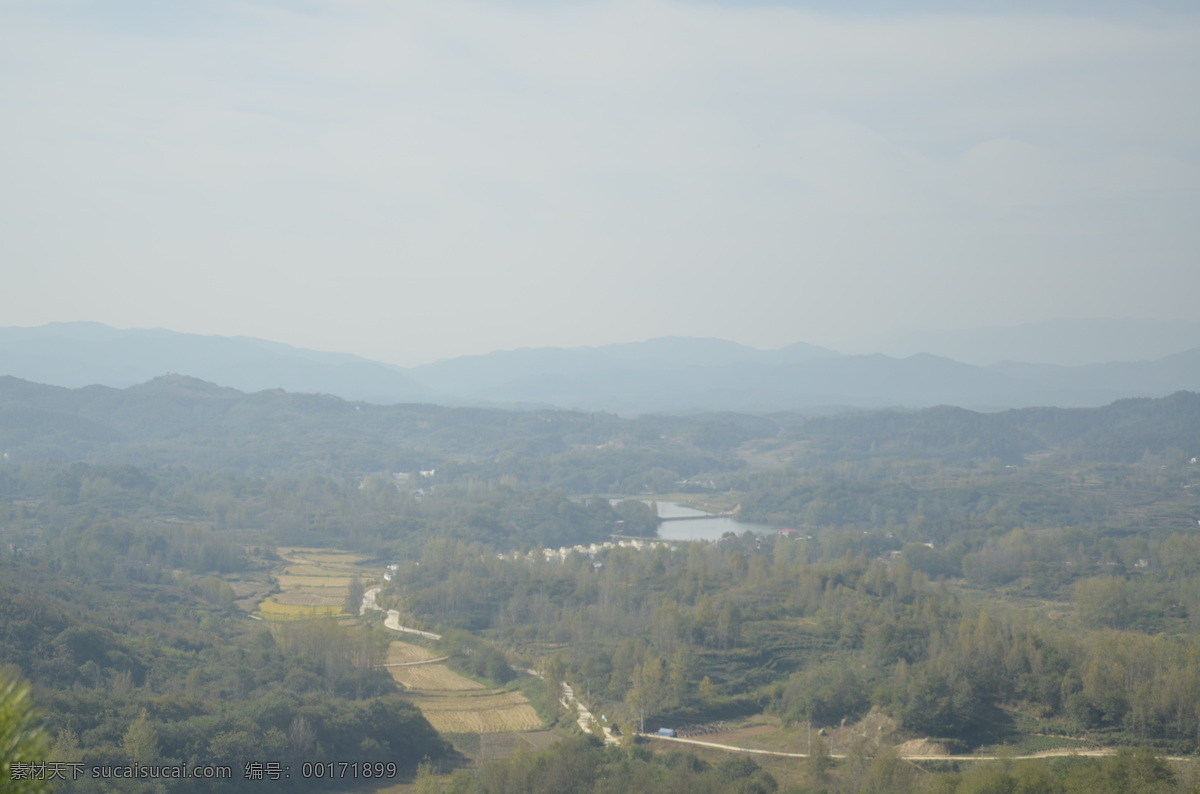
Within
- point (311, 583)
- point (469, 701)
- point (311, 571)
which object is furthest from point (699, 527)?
point (469, 701)

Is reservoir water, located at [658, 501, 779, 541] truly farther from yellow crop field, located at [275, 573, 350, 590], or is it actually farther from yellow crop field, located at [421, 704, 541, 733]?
yellow crop field, located at [421, 704, 541, 733]

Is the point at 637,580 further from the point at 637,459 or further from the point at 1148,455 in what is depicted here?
the point at 1148,455

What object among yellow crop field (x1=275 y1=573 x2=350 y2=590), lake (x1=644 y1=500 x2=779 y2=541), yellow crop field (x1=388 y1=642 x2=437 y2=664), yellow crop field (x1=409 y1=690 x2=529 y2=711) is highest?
lake (x1=644 y1=500 x2=779 y2=541)

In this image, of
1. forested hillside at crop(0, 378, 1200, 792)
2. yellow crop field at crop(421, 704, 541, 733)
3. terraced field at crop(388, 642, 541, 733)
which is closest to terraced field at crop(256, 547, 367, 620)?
forested hillside at crop(0, 378, 1200, 792)

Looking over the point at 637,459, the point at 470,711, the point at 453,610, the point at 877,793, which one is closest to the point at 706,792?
the point at 877,793

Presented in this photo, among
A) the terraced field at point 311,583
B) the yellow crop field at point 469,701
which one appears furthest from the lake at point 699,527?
the yellow crop field at point 469,701

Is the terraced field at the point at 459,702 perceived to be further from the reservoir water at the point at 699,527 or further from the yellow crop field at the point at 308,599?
the reservoir water at the point at 699,527
